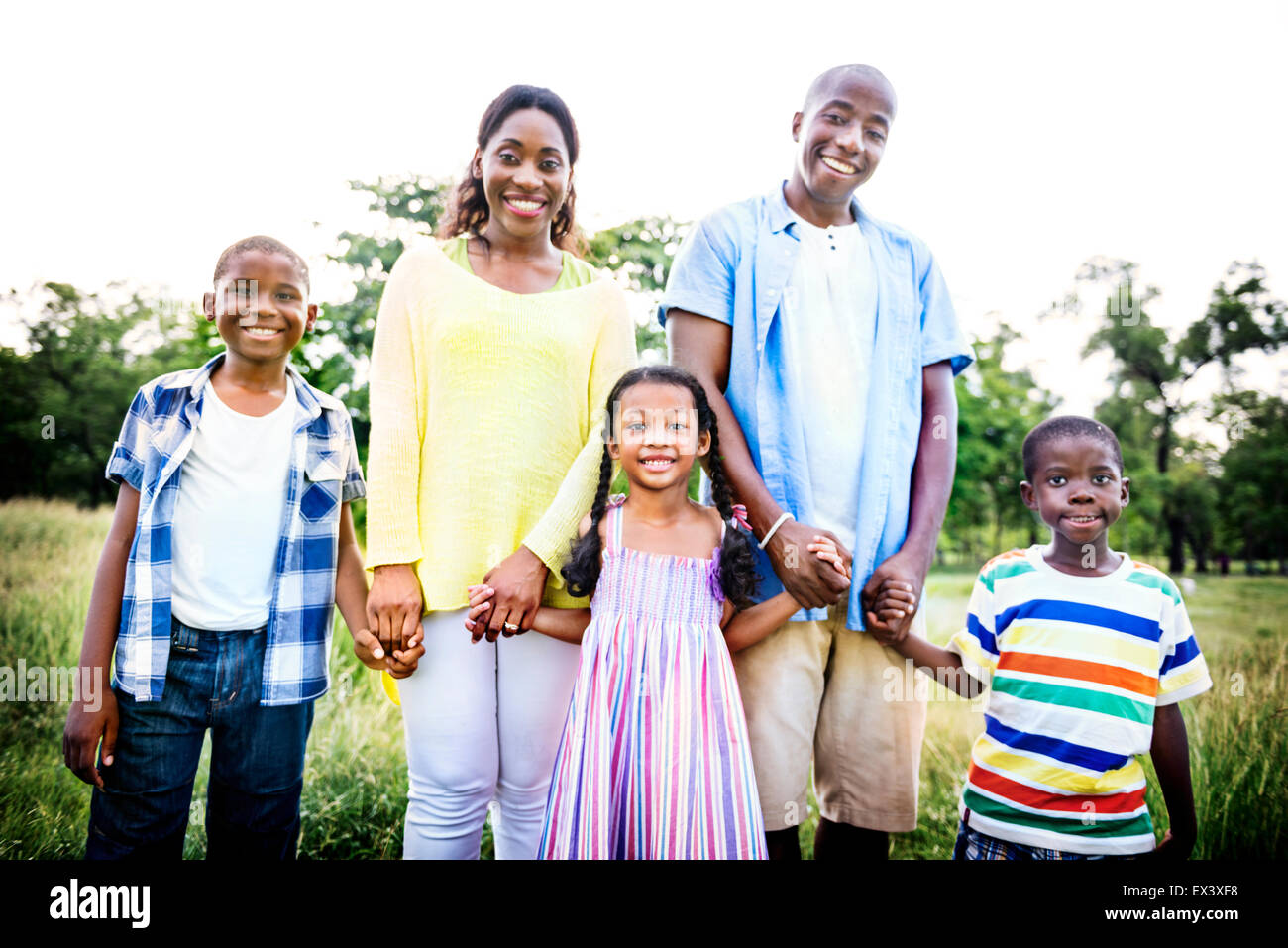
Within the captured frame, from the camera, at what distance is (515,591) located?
6.69 feet

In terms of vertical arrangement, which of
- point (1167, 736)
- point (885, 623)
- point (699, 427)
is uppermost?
point (699, 427)

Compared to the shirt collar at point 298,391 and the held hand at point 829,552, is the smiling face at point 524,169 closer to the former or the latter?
Answer: the shirt collar at point 298,391

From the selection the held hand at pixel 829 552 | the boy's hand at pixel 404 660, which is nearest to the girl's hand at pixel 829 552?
the held hand at pixel 829 552

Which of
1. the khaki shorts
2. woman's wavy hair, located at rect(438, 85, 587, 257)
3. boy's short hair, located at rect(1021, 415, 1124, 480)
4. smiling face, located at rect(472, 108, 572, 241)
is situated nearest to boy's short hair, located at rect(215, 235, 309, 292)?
woman's wavy hair, located at rect(438, 85, 587, 257)

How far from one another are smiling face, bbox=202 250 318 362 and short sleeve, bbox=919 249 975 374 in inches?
76.0

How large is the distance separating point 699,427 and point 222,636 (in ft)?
4.70

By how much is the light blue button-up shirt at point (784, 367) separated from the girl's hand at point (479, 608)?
81 centimetres

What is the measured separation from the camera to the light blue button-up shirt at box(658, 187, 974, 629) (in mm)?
2354

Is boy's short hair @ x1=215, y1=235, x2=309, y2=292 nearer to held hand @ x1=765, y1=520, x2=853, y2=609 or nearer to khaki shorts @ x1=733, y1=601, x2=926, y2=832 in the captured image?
held hand @ x1=765, y1=520, x2=853, y2=609

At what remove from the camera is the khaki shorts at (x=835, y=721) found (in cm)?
229

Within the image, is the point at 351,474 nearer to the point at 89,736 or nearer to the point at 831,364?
the point at 89,736

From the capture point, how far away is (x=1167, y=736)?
225cm
